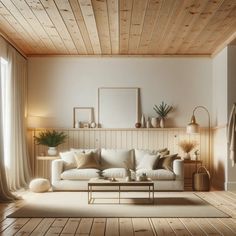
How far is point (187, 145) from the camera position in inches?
367

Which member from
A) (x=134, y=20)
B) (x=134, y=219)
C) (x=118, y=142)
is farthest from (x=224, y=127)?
(x=134, y=219)

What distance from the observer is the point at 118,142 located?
31.6 ft

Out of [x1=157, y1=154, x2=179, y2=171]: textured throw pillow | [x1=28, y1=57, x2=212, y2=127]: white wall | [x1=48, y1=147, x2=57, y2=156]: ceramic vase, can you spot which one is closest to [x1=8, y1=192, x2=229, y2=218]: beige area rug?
[x1=157, y1=154, x2=179, y2=171]: textured throw pillow

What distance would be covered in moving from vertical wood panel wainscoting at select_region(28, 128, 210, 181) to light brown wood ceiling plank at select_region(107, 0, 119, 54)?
71.5 inches

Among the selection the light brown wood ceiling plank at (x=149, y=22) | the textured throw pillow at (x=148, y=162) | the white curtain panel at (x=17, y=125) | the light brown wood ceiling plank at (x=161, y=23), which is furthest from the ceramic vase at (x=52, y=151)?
the light brown wood ceiling plank at (x=161, y=23)

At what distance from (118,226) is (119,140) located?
15.5ft

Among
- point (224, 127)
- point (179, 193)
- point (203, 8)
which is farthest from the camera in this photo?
point (224, 127)

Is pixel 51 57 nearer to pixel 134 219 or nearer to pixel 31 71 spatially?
pixel 31 71

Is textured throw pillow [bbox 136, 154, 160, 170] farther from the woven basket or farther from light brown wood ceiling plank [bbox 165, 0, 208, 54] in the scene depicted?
light brown wood ceiling plank [bbox 165, 0, 208, 54]

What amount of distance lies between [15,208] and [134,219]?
1847 mm

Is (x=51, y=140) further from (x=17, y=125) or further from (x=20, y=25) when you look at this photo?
(x=20, y=25)

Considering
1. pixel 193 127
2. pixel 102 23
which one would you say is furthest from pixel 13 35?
pixel 193 127

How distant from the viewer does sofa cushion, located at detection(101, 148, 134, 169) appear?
879 cm

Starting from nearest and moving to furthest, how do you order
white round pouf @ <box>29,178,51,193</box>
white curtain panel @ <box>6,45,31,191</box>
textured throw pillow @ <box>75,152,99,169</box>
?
1. white round pouf @ <box>29,178,51,193</box>
2. white curtain panel @ <box>6,45,31,191</box>
3. textured throw pillow @ <box>75,152,99,169</box>
